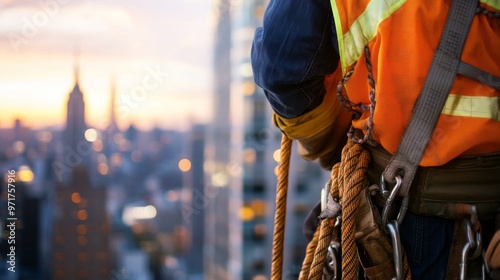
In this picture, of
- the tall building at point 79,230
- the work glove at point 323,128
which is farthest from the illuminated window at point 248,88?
the work glove at point 323,128

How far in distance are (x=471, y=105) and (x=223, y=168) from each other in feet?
92.0

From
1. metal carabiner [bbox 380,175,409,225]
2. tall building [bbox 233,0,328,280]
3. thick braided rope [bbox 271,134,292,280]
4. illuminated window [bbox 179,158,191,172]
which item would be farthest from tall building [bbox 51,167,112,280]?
metal carabiner [bbox 380,175,409,225]

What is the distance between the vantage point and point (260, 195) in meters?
25.7

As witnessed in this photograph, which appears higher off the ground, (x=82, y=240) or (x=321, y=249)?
(x=321, y=249)

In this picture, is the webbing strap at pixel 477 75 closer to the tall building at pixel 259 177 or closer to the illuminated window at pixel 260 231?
the tall building at pixel 259 177

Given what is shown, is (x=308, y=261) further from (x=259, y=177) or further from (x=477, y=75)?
(x=259, y=177)

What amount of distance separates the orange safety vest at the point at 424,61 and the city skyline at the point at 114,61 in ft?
6.17

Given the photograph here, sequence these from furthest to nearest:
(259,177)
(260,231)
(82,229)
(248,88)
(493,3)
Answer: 1. (260,231)
2. (259,177)
3. (248,88)
4. (82,229)
5. (493,3)

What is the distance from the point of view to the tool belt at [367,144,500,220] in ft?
2.87

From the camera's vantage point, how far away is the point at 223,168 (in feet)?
94.5

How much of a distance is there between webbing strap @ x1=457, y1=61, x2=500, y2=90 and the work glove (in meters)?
0.29

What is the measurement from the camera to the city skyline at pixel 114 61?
17.7ft

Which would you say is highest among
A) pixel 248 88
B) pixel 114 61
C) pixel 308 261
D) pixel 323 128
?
pixel 114 61

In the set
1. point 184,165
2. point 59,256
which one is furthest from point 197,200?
point 59,256
